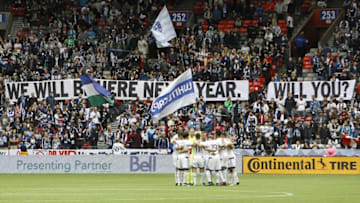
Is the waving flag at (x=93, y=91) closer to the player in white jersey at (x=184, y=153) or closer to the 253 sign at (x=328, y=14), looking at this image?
the 253 sign at (x=328, y=14)

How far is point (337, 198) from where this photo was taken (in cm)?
2550

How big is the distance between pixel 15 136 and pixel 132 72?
26.3 feet

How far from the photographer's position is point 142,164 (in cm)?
4450

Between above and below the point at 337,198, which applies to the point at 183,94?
above

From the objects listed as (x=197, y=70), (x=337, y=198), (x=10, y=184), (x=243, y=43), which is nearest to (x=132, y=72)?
(x=197, y=70)

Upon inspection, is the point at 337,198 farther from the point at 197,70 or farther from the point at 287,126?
the point at 197,70

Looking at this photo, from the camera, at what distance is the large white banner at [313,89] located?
157ft

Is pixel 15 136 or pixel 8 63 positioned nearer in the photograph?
pixel 15 136

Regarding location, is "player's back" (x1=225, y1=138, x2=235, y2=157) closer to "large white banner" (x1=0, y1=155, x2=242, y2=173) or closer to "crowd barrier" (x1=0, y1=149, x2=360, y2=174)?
"crowd barrier" (x1=0, y1=149, x2=360, y2=174)

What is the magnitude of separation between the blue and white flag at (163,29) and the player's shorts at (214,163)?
49.5ft

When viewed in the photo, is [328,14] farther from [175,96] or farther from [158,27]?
[175,96]

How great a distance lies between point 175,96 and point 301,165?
7.17 metres

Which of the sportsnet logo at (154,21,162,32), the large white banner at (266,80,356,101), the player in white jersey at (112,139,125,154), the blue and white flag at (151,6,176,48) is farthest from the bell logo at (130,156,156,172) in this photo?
the large white banner at (266,80,356,101)

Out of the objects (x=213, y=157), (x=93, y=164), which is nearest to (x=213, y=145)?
(x=213, y=157)
